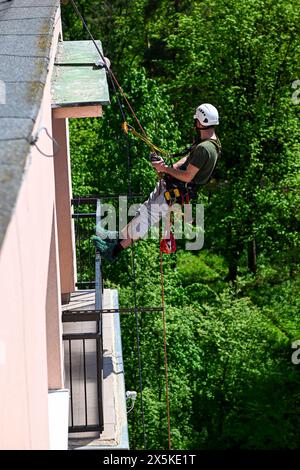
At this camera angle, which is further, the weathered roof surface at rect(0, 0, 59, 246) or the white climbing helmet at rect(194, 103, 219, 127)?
the white climbing helmet at rect(194, 103, 219, 127)

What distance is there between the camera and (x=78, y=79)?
8.23 metres

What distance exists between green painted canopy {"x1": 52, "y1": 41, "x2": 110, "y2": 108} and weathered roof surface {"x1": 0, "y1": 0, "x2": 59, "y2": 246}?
1.89ft

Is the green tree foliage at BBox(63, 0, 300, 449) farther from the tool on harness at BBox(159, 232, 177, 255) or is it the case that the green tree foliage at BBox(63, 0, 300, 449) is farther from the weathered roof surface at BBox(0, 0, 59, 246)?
the weathered roof surface at BBox(0, 0, 59, 246)

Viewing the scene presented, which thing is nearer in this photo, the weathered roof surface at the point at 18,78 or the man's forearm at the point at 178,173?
the weathered roof surface at the point at 18,78

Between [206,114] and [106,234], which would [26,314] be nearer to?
[206,114]

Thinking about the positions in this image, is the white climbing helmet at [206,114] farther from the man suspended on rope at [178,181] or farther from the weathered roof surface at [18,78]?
the weathered roof surface at [18,78]

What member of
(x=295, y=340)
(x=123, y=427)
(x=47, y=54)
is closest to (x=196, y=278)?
(x=295, y=340)

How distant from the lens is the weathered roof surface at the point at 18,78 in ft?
11.8

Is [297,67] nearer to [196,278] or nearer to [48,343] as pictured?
[196,278]

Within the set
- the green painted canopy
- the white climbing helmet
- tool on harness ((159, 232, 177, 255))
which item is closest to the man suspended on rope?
the white climbing helmet

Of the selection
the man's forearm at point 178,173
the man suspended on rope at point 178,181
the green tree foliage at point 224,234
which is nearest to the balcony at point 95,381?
the man suspended on rope at point 178,181

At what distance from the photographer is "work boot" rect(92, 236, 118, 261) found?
10.6 m

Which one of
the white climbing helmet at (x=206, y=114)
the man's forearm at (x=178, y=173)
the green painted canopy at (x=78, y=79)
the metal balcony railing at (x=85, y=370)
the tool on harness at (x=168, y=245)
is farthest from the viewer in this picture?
the tool on harness at (x=168, y=245)
